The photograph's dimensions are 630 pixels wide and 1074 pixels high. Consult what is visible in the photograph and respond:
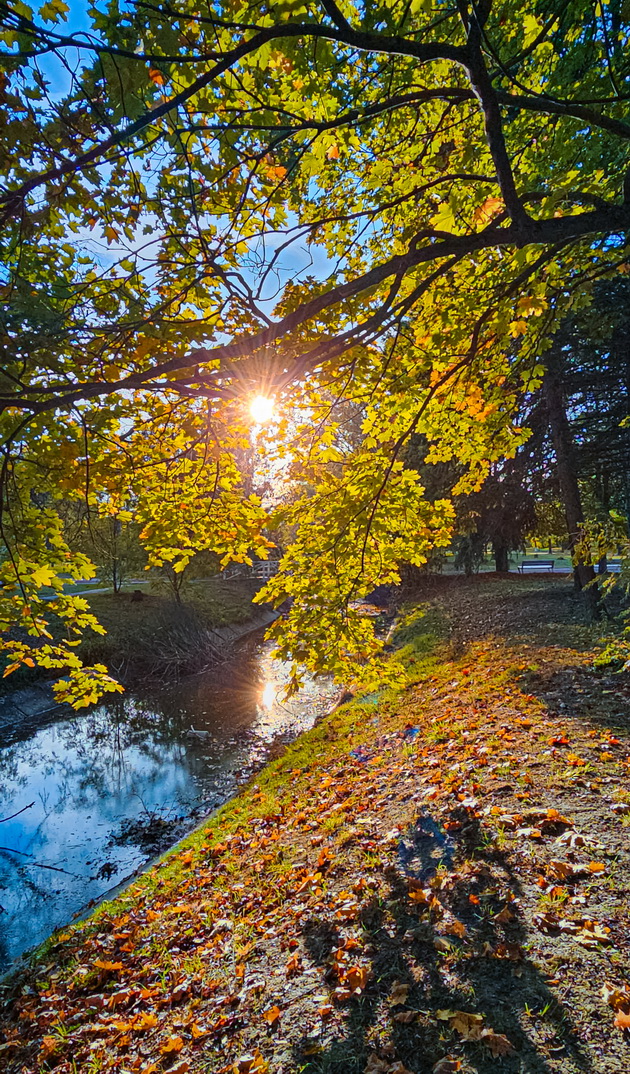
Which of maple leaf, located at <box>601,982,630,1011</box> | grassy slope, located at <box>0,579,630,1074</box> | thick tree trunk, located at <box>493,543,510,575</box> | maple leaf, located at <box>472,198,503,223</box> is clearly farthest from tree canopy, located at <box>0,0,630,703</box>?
thick tree trunk, located at <box>493,543,510,575</box>

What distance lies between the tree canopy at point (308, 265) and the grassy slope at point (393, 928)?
1.87 metres

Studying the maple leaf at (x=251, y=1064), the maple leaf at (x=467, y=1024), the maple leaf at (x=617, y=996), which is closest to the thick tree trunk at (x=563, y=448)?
the maple leaf at (x=617, y=996)

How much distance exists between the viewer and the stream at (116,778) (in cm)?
666

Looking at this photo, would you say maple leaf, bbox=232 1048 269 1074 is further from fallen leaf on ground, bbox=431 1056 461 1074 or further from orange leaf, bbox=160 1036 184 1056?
fallen leaf on ground, bbox=431 1056 461 1074

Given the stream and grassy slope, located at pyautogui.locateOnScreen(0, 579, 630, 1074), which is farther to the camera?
the stream

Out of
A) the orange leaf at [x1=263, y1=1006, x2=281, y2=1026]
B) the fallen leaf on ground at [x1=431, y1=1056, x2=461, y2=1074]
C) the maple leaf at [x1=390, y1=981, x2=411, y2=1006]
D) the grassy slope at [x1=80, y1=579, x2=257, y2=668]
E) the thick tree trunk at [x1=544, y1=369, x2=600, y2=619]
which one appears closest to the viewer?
the fallen leaf on ground at [x1=431, y1=1056, x2=461, y2=1074]

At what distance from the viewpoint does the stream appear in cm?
666

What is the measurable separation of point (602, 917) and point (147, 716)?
1258 centimetres

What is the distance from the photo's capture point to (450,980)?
111 inches

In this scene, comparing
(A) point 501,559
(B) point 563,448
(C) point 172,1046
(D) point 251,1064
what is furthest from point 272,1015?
(A) point 501,559

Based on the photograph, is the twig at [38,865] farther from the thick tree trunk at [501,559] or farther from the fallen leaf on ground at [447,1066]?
the thick tree trunk at [501,559]

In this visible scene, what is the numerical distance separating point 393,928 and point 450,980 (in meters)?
0.64

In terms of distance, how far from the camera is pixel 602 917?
2.89 m

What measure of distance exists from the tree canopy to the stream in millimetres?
2719
